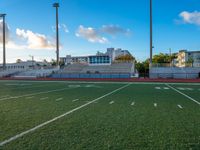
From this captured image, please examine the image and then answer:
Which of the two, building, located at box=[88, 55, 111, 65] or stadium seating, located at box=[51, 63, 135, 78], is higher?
building, located at box=[88, 55, 111, 65]

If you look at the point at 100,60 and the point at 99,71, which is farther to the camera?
the point at 100,60

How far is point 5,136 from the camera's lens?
4.39 m

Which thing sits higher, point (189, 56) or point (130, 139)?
point (189, 56)

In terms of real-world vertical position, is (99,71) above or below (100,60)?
below

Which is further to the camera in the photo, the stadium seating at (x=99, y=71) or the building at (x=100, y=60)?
the building at (x=100, y=60)

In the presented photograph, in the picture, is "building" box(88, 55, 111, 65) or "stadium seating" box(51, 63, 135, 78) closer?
"stadium seating" box(51, 63, 135, 78)

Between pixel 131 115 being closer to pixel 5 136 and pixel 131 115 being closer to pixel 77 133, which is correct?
pixel 77 133

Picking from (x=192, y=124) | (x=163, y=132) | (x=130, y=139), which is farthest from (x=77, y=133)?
(x=192, y=124)

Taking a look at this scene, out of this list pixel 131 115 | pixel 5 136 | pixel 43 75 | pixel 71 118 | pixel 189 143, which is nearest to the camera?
pixel 189 143

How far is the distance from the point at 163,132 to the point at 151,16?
39.0 metres

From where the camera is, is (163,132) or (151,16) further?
(151,16)

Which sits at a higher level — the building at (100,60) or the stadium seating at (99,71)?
the building at (100,60)

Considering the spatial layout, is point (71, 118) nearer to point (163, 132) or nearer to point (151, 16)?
point (163, 132)

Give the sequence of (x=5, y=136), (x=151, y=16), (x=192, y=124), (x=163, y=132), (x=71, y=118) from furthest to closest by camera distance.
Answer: (x=151, y=16) → (x=71, y=118) → (x=192, y=124) → (x=163, y=132) → (x=5, y=136)
